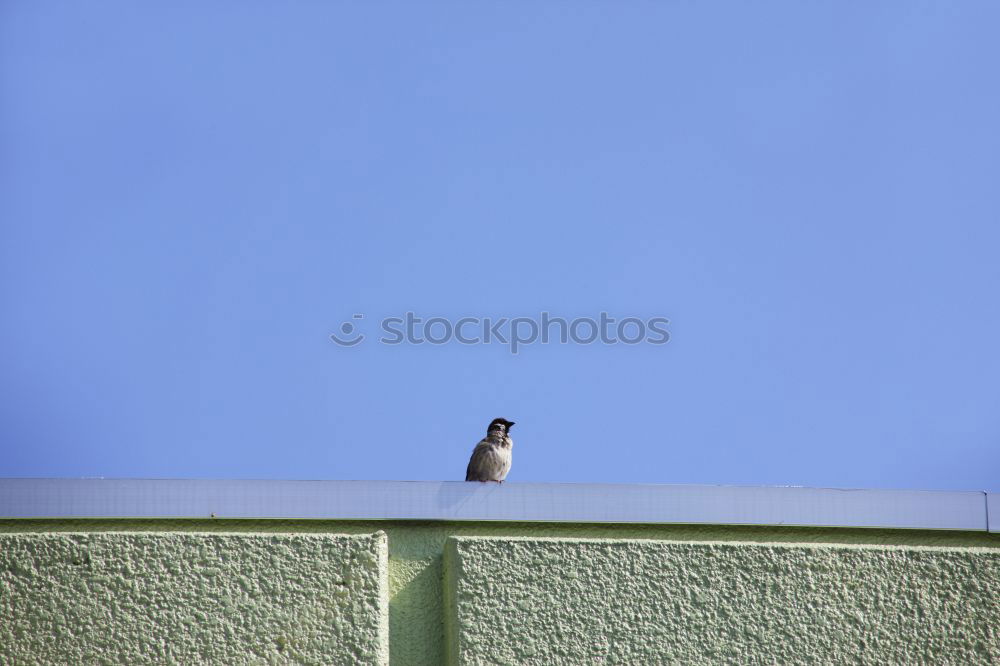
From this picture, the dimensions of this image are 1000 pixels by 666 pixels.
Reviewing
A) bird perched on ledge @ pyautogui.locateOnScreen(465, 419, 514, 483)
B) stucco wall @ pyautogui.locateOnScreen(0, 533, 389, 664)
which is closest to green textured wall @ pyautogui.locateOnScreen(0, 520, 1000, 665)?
stucco wall @ pyautogui.locateOnScreen(0, 533, 389, 664)

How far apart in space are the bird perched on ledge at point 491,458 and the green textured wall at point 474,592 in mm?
4505

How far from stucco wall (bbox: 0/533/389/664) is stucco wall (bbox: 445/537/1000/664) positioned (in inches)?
6.9

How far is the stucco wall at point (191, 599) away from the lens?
1.83m

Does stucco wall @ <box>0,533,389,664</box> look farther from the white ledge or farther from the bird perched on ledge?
the bird perched on ledge

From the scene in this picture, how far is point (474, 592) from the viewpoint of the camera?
1.88 metres

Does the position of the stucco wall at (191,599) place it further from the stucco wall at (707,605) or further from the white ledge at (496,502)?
the stucco wall at (707,605)

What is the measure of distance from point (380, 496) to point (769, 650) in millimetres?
717

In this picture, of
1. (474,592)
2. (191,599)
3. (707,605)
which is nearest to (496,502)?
(474,592)

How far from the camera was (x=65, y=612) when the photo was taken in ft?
6.06

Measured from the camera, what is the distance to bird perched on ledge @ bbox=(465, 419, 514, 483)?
647 cm

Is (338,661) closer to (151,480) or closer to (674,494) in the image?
(151,480)

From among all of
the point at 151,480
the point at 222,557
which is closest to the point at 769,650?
the point at 222,557

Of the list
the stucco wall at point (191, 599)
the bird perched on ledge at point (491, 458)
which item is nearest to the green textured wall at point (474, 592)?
the stucco wall at point (191, 599)

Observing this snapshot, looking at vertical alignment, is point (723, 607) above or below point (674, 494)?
below
